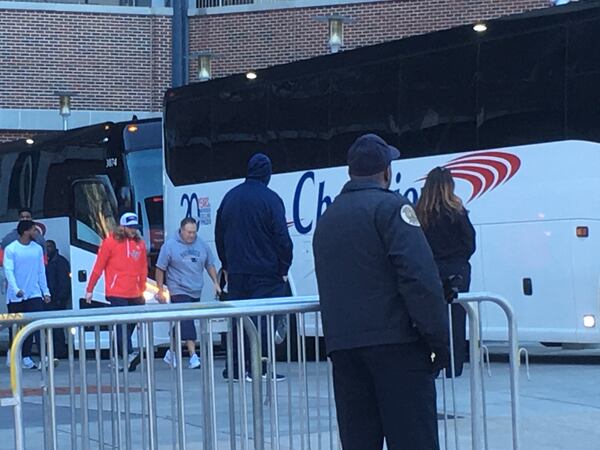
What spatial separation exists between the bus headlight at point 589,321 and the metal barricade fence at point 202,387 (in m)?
6.09

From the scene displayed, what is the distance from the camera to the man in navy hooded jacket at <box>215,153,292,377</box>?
1123cm

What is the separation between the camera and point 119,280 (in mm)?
14805

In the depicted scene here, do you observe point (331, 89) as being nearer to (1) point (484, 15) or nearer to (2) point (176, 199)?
(2) point (176, 199)

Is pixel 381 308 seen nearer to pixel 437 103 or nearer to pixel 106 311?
pixel 106 311

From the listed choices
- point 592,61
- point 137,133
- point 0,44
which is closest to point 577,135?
point 592,61

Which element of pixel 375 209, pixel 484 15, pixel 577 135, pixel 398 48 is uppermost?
pixel 484 15

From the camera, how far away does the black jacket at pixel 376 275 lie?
591 centimetres

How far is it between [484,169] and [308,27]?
15.2 meters

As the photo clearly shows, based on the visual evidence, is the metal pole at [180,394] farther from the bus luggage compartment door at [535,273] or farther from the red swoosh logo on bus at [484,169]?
the red swoosh logo on bus at [484,169]

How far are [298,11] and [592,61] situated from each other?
1623 centimetres

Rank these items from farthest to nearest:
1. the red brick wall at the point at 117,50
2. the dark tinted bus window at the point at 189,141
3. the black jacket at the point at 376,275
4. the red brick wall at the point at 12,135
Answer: the red brick wall at the point at 12,135 → the red brick wall at the point at 117,50 → the dark tinted bus window at the point at 189,141 → the black jacket at the point at 376,275

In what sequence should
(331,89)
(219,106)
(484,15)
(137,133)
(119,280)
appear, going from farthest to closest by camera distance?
(484,15) < (137,133) < (219,106) < (331,89) < (119,280)

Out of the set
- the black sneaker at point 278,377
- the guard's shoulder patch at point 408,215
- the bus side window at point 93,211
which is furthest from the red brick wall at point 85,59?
the guard's shoulder patch at point 408,215

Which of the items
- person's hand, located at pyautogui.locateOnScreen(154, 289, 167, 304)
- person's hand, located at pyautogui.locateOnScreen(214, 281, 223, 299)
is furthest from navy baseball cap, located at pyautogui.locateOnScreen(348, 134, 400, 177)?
person's hand, located at pyautogui.locateOnScreen(154, 289, 167, 304)
